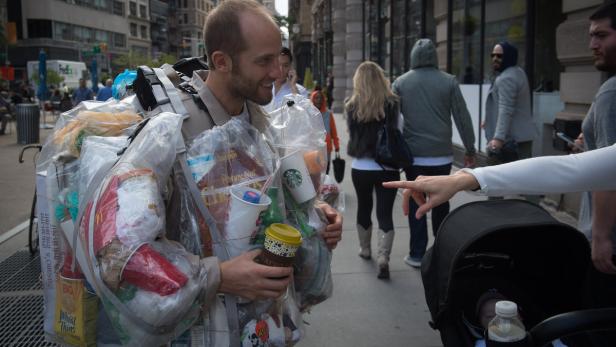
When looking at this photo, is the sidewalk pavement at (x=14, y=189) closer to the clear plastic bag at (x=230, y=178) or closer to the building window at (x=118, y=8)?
the clear plastic bag at (x=230, y=178)

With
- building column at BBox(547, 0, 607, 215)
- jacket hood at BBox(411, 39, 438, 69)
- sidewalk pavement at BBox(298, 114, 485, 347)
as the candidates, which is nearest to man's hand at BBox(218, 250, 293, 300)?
sidewalk pavement at BBox(298, 114, 485, 347)

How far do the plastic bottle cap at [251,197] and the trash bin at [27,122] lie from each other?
16.6m

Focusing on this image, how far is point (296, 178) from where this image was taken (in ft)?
6.52

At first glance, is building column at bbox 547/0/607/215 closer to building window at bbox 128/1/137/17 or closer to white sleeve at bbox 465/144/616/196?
white sleeve at bbox 465/144/616/196

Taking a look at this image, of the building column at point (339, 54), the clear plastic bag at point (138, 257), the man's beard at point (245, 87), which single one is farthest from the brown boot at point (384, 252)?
the building column at point (339, 54)

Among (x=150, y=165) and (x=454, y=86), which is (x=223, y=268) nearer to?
(x=150, y=165)

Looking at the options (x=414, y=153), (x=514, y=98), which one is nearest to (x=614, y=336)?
(x=414, y=153)

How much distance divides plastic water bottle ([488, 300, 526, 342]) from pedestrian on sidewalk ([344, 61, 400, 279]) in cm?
323

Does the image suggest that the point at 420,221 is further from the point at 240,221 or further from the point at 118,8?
the point at 118,8

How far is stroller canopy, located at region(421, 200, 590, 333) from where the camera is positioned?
2.16 m

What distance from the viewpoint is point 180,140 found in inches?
66.5

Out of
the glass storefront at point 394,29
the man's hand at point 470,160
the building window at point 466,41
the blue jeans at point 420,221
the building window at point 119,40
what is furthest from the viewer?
the building window at point 119,40

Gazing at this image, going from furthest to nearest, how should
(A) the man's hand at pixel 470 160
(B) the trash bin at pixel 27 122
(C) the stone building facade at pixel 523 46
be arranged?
(B) the trash bin at pixel 27 122 < (C) the stone building facade at pixel 523 46 < (A) the man's hand at pixel 470 160

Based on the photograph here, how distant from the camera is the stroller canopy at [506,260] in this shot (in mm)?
2158
